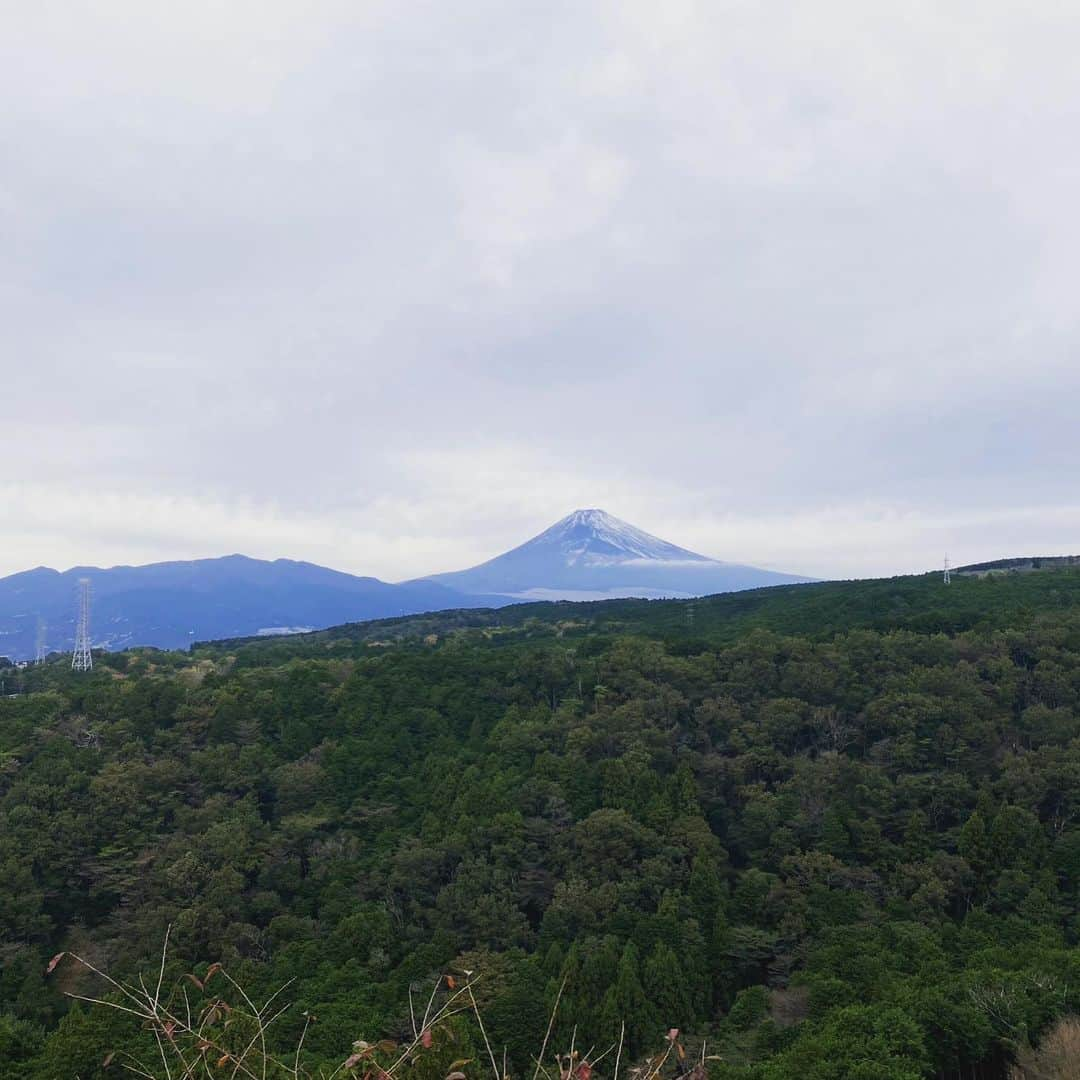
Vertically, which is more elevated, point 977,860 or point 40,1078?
point 977,860

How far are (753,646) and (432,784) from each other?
13.2 metres

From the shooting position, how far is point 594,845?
2136 centimetres

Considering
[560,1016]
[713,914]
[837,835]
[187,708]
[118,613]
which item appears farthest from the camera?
[118,613]

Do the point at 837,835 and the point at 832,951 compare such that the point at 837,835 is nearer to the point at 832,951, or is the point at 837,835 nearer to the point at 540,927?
the point at 832,951

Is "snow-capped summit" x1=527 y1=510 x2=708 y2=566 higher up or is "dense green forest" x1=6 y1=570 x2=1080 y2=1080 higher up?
"snow-capped summit" x1=527 y1=510 x2=708 y2=566

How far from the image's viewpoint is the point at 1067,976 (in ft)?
45.9

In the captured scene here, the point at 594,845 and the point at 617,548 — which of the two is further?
the point at 617,548

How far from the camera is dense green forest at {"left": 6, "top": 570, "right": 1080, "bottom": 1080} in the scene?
1544 centimetres

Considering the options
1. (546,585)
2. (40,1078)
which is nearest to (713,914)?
(40,1078)

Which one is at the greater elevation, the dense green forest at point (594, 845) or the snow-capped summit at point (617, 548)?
the snow-capped summit at point (617, 548)

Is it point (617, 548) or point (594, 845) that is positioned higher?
point (617, 548)

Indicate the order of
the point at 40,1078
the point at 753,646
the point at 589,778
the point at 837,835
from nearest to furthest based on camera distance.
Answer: the point at 40,1078, the point at 837,835, the point at 589,778, the point at 753,646

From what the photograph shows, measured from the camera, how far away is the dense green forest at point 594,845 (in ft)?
50.6

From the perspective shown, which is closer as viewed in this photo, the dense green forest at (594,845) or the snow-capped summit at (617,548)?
the dense green forest at (594,845)
